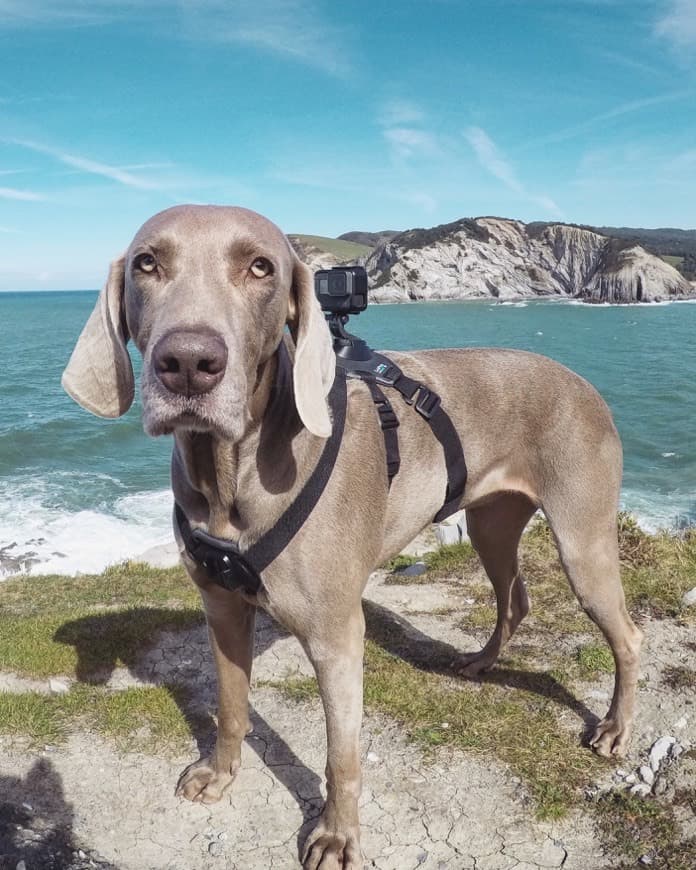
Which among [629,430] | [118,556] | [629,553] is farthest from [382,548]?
[629,430]

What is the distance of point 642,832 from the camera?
158 inches

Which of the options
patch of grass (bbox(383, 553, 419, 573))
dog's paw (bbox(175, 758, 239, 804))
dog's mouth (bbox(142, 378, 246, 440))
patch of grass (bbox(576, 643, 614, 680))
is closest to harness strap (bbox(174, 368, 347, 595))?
dog's mouth (bbox(142, 378, 246, 440))

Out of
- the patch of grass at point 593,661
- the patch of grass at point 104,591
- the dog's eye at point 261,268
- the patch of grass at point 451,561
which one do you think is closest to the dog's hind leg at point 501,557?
the patch of grass at point 593,661

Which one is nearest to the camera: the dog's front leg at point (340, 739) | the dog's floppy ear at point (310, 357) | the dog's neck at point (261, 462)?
the dog's floppy ear at point (310, 357)

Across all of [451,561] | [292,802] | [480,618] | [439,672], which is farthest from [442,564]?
[292,802]

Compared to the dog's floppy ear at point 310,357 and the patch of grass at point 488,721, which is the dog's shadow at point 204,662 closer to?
the patch of grass at point 488,721

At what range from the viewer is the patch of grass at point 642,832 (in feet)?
12.4

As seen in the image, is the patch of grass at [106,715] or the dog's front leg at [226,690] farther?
the patch of grass at [106,715]

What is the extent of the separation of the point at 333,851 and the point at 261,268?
117 inches

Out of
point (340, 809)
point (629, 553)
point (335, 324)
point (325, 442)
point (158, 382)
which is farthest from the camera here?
point (629, 553)

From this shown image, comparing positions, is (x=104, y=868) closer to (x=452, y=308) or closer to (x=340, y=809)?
(x=340, y=809)

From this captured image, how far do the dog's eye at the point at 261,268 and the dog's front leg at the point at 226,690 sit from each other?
1.82 metres

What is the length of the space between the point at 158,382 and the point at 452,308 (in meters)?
125

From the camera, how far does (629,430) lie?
30.1 meters
